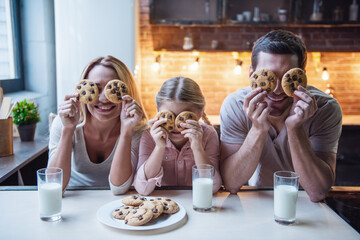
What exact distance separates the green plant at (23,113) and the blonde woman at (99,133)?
93 cm

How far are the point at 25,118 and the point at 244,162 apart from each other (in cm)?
182

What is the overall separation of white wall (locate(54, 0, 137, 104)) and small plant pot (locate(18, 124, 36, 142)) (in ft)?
2.15

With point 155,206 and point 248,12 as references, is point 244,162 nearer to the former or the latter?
point 155,206

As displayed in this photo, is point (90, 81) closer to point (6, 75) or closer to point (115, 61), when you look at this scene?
point (115, 61)

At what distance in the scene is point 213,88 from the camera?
451 centimetres

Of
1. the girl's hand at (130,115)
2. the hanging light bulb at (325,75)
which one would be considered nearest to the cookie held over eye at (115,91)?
the girl's hand at (130,115)

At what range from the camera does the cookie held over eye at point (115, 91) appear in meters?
1.65

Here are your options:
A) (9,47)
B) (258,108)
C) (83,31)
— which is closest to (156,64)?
(83,31)

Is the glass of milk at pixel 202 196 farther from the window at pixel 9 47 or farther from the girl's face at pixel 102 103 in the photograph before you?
the window at pixel 9 47

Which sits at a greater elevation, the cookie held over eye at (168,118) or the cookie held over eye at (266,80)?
the cookie held over eye at (266,80)

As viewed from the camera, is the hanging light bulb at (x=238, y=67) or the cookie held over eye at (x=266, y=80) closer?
the cookie held over eye at (x=266, y=80)

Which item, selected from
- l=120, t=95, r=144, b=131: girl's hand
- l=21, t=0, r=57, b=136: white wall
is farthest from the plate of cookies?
l=21, t=0, r=57, b=136: white wall

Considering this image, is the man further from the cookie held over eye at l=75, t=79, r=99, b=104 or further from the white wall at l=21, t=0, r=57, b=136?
the white wall at l=21, t=0, r=57, b=136

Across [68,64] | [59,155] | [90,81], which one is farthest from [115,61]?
[68,64]
